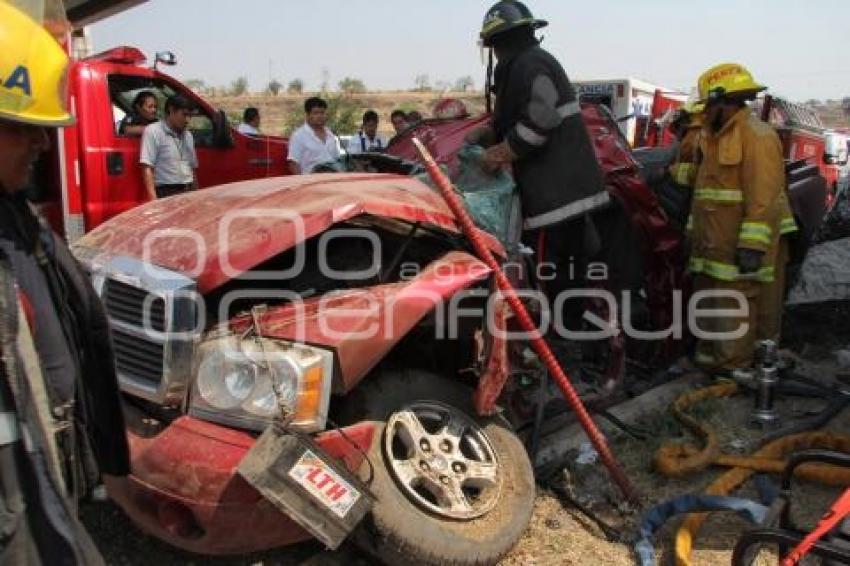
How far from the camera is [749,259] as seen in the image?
15.9 ft

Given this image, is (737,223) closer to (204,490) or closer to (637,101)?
(204,490)

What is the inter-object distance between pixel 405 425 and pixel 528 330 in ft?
2.24

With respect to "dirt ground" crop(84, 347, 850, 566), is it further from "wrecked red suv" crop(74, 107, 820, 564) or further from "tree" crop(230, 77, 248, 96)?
"tree" crop(230, 77, 248, 96)

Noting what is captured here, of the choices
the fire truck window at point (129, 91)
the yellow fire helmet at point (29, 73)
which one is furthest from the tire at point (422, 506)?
the fire truck window at point (129, 91)

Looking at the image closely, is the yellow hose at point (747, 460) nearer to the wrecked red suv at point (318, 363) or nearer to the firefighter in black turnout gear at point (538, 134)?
the wrecked red suv at point (318, 363)

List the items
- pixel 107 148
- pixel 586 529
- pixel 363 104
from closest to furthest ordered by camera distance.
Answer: pixel 586 529, pixel 107 148, pixel 363 104

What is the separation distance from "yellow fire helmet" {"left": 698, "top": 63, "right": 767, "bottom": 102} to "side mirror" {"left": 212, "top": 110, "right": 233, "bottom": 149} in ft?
14.1

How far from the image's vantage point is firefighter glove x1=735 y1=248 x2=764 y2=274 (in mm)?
4836

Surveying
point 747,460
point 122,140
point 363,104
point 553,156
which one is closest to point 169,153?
point 122,140

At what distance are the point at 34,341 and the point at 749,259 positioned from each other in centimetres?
421

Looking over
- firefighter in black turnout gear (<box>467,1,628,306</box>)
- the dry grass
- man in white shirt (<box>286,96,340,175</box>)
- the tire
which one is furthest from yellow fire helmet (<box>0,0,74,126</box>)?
the dry grass

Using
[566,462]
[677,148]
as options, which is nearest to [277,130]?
[677,148]

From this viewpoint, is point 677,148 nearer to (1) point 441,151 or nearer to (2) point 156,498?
(1) point 441,151

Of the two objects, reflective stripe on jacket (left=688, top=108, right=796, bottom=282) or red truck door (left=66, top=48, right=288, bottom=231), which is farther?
red truck door (left=66, top=48, right=288, bottom=231)
